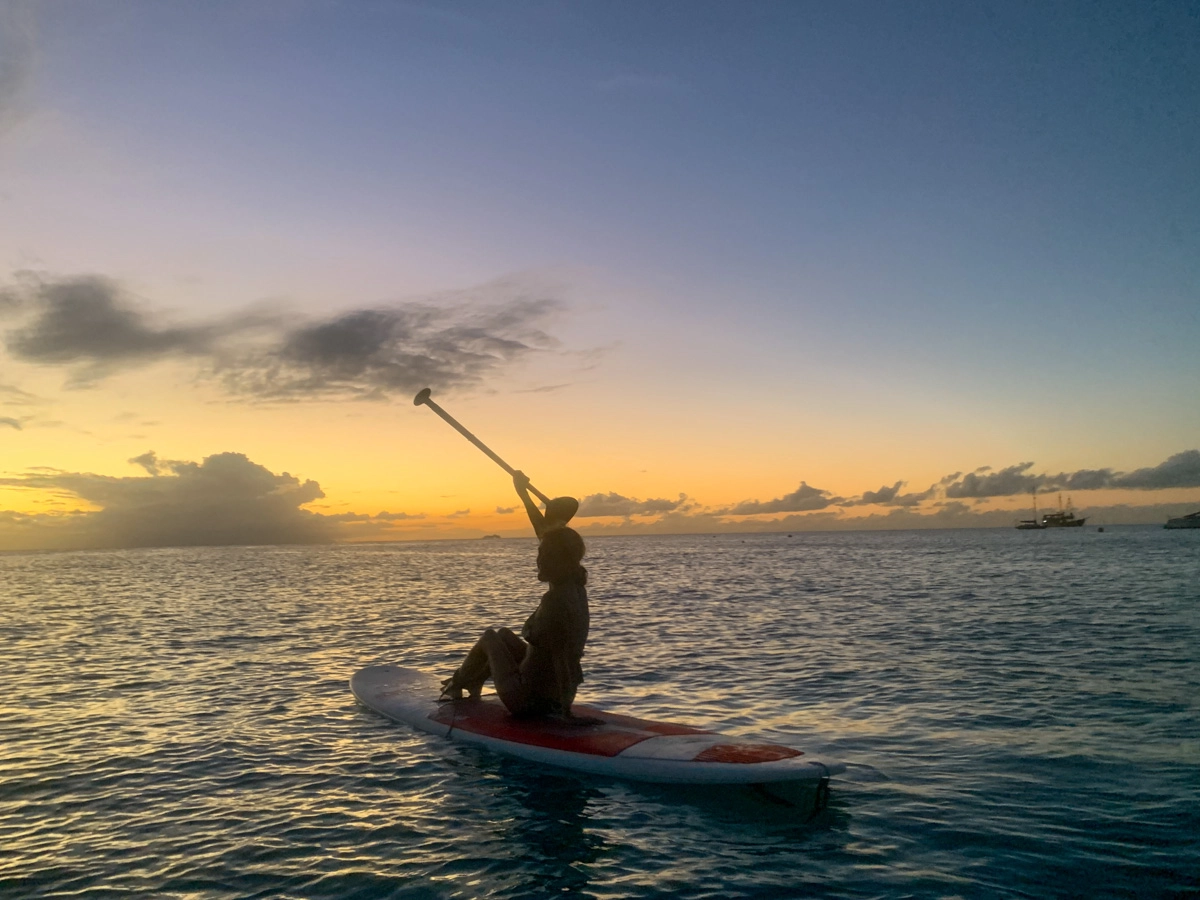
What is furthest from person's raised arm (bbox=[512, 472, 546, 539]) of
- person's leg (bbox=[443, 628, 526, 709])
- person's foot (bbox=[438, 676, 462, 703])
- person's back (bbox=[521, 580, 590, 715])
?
person's foot (bbox=[438, 676, 462, 703])

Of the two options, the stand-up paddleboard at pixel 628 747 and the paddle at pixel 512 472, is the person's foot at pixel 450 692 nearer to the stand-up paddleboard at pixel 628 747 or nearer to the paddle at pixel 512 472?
the stand-up paddleboard at pixel 628 747

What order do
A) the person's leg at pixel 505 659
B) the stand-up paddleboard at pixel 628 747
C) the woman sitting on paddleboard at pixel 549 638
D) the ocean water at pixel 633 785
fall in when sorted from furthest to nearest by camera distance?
the person's leg at pixel 505 659 → the woman sitting on paddleboard at pixel 549 638 → the stand-up paddleboard at pixel 628 747 → the ocean water at pixel 633 785

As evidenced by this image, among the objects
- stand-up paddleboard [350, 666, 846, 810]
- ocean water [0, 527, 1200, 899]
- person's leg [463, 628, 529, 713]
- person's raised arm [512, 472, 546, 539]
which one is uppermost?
person's raised arm [512, 472, 546, 539]

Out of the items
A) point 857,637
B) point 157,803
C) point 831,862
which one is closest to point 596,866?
point 831,862

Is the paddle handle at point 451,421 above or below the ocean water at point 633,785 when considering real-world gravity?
above

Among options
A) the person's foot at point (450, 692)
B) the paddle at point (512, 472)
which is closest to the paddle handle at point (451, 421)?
the paddle at point (512, 472)

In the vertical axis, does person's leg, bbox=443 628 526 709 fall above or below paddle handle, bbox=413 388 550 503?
below

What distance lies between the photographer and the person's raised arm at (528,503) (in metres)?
9.79

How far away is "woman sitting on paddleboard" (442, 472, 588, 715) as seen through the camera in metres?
9.16

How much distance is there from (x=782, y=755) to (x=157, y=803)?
6.88m

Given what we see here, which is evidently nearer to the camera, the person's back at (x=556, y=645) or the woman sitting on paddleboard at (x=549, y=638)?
the woman sitting on paddleboard at (x=549, y=638)

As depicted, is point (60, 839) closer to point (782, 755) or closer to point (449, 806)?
point (449, 806)

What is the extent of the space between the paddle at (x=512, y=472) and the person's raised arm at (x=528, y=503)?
3.8 inches

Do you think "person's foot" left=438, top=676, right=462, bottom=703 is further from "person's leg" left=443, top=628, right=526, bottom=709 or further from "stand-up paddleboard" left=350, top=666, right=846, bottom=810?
"person's leg" left=443, top=628, right=526, bottom=709
